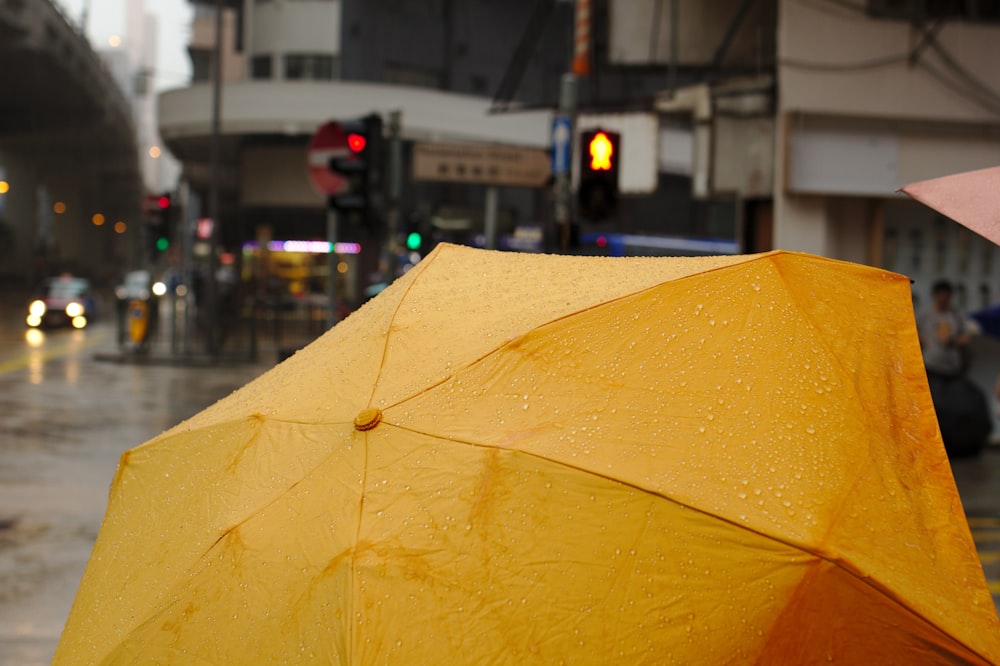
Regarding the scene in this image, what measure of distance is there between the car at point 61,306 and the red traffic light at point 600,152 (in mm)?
29006

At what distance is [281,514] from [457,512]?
16.1 inches

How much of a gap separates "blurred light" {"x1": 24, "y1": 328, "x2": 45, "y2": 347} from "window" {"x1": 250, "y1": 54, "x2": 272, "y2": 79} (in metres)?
10.6

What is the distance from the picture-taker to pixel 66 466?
10.5 meters

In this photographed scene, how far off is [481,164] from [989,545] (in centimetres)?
700

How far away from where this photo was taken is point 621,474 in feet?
7.22

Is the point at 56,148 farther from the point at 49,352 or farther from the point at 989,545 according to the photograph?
the point at 989,545

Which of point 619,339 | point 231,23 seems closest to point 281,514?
point 619,339

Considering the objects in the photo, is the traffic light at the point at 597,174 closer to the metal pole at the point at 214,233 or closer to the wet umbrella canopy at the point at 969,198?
the wet umbrella canopy at the point at 969,198

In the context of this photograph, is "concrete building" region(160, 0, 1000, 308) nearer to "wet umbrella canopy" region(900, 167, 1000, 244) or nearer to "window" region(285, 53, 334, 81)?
"wet umbrella canopy" region(900, 167, 1000, 244)

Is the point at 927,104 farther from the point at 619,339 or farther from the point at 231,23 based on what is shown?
the point at 231,23

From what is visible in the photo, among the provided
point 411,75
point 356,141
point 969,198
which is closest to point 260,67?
point 411,75

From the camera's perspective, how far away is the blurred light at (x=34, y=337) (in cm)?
2968

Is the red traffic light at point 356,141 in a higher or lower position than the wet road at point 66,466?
higher

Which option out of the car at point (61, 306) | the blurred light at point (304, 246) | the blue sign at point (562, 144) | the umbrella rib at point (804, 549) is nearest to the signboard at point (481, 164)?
the blue sign at point (562, 144)
